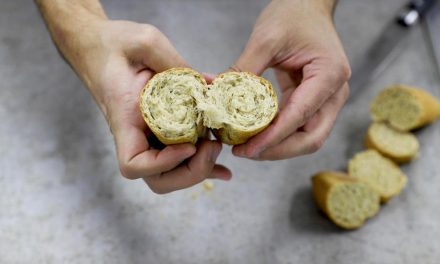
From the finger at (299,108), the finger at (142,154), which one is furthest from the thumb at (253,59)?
the finger at (142,154)

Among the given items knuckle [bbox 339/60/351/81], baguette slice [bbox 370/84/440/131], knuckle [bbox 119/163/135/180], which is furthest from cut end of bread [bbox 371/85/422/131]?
knuckle [bbox 119/163/135/180]

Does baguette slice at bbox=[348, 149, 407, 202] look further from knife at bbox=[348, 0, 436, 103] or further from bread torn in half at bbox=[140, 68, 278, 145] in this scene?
bread torn in half at bbox=[140, 68, 278, 145]

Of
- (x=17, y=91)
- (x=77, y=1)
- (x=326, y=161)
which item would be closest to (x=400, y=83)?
(x=326, y=161)

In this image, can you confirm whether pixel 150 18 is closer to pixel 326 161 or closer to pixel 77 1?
pixel 77 1

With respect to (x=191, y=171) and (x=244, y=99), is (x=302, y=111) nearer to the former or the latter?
(x=244, y=99)

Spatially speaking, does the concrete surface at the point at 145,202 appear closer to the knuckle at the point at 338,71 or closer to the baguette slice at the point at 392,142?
the baguette slice at the point at 392,142
